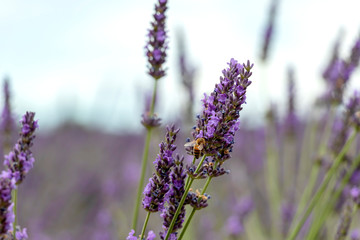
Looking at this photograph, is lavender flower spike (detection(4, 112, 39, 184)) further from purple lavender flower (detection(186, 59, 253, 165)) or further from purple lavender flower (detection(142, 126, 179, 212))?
purple lavender flower (detection(186, 59, 253, 165))

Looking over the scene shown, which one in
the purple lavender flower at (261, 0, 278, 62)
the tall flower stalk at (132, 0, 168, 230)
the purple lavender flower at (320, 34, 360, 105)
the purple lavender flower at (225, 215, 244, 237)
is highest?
the purple lavender flower at (261, 0, 278, 62)

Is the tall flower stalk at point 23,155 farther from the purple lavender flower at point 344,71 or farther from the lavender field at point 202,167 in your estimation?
the purple lavender flower at point 344,71

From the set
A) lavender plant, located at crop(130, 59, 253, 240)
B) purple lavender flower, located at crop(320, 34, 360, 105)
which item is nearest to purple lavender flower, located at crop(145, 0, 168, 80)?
lavender plant, located at crop(130, 59, 253, 240)

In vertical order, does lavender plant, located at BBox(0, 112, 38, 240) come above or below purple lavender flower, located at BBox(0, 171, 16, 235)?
above

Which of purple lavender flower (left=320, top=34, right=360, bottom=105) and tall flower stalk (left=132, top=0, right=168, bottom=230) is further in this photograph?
purple lavender flower (left=320, top=34, right=360, bottom=105)

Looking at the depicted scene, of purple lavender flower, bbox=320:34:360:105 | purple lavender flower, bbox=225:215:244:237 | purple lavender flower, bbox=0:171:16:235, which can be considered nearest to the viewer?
purple lavender flower, bbox=0:171:16:235

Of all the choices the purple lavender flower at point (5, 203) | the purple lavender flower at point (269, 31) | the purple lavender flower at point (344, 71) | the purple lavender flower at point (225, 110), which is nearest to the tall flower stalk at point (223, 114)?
the purple lavender flower at point (225, 110)

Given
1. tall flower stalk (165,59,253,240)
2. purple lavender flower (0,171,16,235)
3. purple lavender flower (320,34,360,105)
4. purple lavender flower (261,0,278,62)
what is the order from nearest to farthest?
1. purple lavender flower (0,171,16,235)
2. tall flower stalk (165,59,253,240)
3. purple lavender flower (320,34,360,105)
4. purple lavender flower (261,0,278,62)

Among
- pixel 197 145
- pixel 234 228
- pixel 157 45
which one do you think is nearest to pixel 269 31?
pixel 234 228
